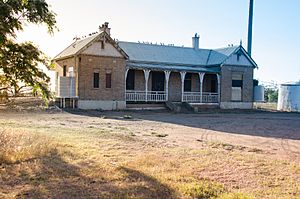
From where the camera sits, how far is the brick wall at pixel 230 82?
36031 millimetres

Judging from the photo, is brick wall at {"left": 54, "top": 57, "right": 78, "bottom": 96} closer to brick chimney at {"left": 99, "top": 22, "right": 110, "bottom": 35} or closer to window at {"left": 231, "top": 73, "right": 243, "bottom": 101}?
brick chimney at {"left": 99, "top": 22, "right": 110, "bottom": 35}

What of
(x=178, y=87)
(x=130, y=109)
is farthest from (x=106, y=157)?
(x=178, y=87)

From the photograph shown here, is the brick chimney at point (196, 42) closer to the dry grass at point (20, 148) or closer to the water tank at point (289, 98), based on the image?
the water tank at point (289, 98)

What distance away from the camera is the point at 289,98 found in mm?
42125

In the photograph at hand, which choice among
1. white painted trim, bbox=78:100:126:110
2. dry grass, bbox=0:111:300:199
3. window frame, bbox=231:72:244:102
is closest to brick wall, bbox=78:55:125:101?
white painted trim, bbox=78:100:126:110

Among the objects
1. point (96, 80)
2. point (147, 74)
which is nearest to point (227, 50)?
point (147, 74)

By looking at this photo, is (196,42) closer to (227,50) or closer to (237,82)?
(227,50)

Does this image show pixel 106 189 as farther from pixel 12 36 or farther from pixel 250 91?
pixel 250 91

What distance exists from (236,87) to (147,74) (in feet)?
34.1

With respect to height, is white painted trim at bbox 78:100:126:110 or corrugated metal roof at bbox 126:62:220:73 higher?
corrugated metal roof at bbox 126:62:220:73

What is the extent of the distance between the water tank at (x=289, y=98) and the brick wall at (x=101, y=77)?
20825mm

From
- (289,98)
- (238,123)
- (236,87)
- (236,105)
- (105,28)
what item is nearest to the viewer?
(238,123)

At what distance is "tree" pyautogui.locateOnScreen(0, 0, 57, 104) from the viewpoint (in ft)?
26.3

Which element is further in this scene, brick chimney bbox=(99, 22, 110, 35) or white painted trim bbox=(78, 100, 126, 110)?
brick chimney bbox=(99, 22, 110, 35)
